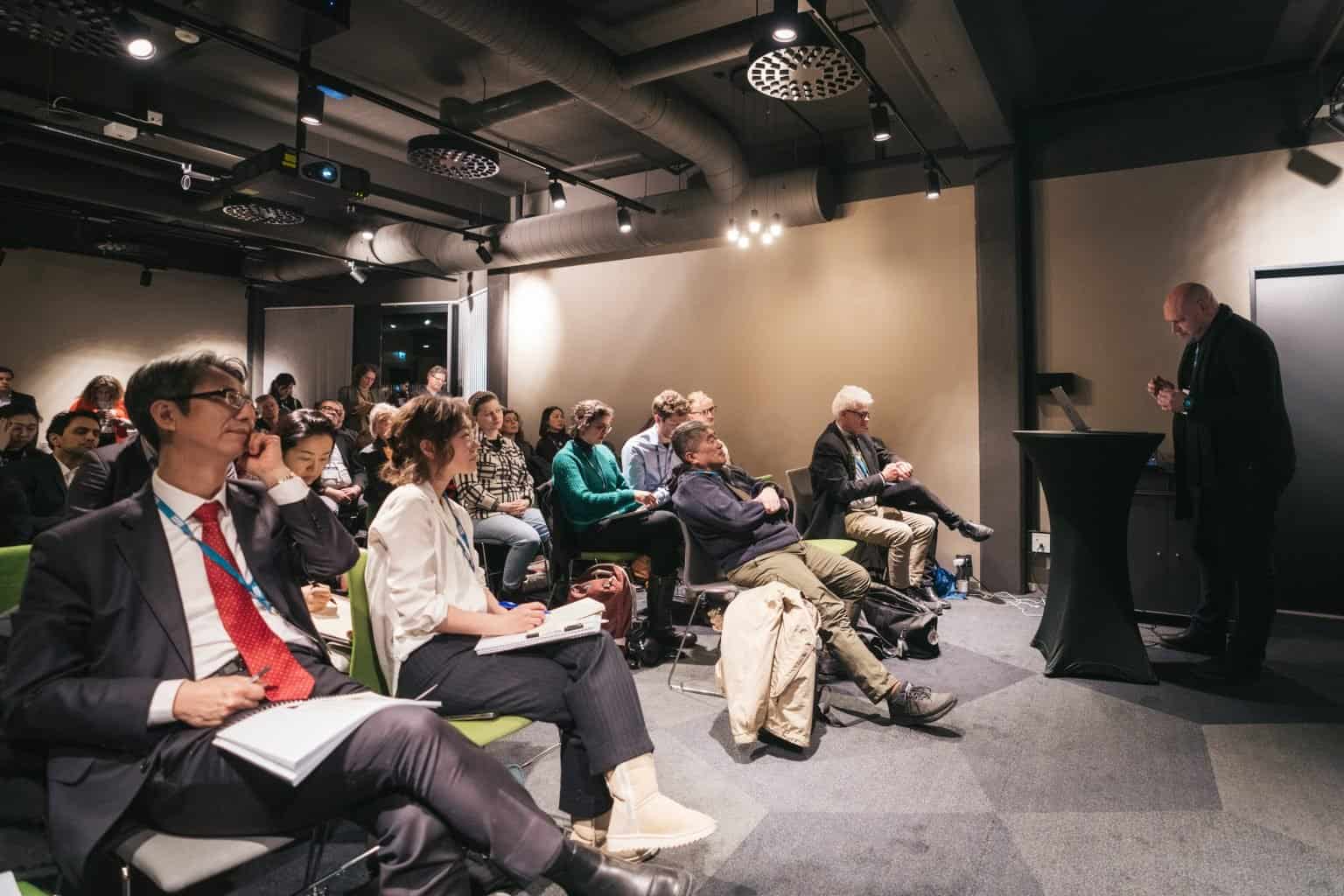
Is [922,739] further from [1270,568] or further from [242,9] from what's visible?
[242,9]

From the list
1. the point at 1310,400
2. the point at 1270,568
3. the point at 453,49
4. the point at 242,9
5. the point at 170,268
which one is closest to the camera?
the point at 242,9

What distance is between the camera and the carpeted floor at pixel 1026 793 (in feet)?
6.57

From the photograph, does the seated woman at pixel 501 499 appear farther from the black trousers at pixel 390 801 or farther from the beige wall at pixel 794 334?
the black trousers at pixel 390 801

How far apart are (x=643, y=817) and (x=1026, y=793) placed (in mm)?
1420

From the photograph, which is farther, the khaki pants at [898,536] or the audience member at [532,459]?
the audience member at [532,459]

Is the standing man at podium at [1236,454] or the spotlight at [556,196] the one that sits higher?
the spotlight at [556,196]

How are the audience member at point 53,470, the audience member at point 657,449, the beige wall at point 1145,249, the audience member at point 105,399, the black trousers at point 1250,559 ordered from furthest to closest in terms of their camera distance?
the audience member at point 105,399, the audience member at point 657,449, the beige wall at point 1145,249, the audience member at point 53,470, the black trousers at point 1250,559

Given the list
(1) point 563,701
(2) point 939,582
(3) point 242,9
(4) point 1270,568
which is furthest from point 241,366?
(2) point 939,582

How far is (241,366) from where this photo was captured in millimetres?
1799

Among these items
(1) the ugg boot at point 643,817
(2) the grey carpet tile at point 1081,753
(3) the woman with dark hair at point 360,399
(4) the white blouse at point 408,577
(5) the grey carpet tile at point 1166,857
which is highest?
(3) the woman with dark hair at point 360,399

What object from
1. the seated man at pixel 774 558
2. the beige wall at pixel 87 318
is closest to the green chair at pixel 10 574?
the seated man at pixel 774 558

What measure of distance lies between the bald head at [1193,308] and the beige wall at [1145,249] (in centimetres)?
147

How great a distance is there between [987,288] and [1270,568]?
2.70m

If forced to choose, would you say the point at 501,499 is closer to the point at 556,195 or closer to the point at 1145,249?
the point at 556,195
